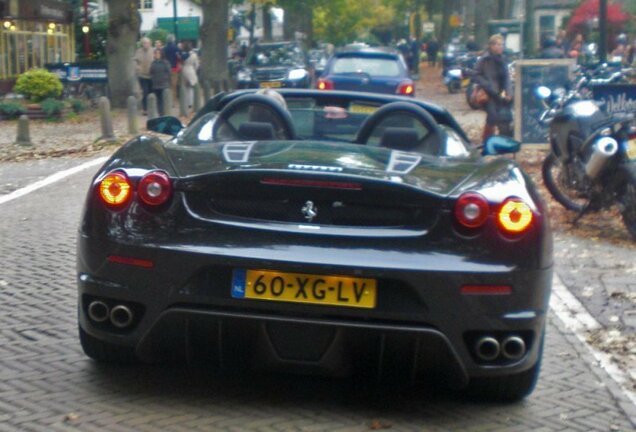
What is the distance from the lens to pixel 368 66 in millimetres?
23781

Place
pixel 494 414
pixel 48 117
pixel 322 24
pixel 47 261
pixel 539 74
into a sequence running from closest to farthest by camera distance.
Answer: pixel 494 414 < pixel 47 261 < pixel 539 74 < pixel 48 117 < pixel 322 24

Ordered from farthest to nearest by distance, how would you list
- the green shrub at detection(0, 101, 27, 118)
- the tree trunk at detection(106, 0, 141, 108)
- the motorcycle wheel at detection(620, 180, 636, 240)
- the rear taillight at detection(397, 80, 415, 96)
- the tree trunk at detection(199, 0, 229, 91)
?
the tree trunk at detection(199, 0, 229, 91) → the tree trunk at detection(106, 0, 141, 108) → the green shrub at detection(0, 101, 27, 118) → the rear taillight at detection(397, 80, 415, 96) → the motorcycle wheel at detection(620, 180, 636, 240)

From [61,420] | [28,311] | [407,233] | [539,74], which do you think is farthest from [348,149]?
[539,74]

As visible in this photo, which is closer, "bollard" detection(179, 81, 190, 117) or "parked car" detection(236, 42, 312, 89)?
"bollard" detection(179, 81, 190, 117)

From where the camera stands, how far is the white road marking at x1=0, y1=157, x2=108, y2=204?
12.9m

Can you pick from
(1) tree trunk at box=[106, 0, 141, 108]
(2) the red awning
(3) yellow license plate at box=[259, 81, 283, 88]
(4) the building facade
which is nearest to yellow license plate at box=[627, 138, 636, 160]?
(1) tree trunk at box=[106, 0, 141, 108]

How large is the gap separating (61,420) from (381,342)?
1273 millimetres

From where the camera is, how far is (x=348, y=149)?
5.36 meters

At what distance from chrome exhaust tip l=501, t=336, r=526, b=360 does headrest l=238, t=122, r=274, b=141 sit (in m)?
1.64

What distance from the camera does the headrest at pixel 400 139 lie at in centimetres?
566

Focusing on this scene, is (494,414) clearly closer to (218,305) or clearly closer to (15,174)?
(218,305)

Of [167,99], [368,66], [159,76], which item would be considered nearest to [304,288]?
[368,66]

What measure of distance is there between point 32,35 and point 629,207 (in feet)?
105

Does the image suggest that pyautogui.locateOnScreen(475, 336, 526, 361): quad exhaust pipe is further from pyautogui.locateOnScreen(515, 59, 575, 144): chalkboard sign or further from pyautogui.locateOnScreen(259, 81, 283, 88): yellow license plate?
pyautogui.locateOnScreen(259, 81, 283, 88): yellow license plate
